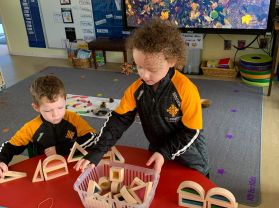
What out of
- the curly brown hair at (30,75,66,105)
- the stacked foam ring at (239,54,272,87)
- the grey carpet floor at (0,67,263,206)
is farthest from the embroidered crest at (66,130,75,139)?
the stacked foam ring at (239,54,272,87)

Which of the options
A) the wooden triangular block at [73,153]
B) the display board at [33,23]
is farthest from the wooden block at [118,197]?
the display board at [33,23]

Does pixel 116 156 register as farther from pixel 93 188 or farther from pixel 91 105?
pixel 91 105

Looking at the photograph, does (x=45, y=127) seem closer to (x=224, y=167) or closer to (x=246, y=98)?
(x=224, y=167)

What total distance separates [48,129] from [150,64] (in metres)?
0.55

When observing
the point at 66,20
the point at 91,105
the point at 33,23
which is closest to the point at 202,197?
the point at 91,105

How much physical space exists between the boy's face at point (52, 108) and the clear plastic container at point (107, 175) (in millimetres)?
304

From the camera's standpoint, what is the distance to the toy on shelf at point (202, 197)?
80 centimetres

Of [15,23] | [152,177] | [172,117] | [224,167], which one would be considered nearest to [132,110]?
[172,117]

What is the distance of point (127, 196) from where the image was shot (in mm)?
834

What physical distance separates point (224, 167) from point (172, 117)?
97cm

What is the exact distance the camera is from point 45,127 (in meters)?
1.22

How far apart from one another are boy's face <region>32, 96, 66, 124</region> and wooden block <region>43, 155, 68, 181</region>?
0.64 feet

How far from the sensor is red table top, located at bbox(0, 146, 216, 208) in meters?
0.88

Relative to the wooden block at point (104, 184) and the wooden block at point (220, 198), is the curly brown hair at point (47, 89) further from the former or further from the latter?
the wooden block at point (220, 198)
